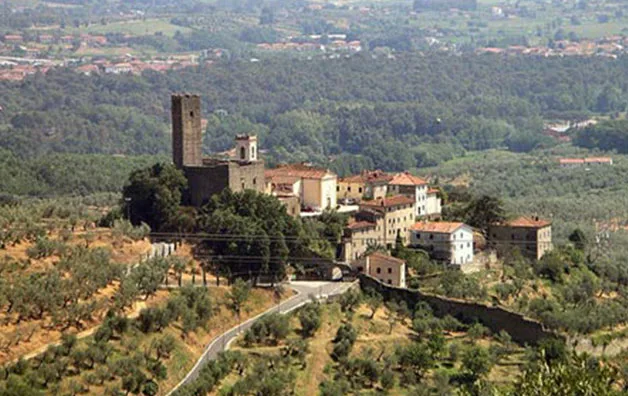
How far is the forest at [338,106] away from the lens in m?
120

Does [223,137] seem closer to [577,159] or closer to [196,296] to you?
[577,159]

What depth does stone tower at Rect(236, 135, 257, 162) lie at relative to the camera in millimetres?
54031

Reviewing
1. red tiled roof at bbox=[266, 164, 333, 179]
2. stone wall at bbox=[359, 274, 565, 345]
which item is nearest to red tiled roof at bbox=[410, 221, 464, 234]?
red tiled roof at bbox=[266, 164, 333, 179]

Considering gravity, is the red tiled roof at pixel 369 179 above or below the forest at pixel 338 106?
above

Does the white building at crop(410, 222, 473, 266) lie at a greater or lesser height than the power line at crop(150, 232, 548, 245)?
lesser

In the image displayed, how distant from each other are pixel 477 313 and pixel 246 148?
10545mm

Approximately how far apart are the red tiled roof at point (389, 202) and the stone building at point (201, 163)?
437 cm

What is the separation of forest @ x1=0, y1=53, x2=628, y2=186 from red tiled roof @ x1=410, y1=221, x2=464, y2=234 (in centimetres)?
4673

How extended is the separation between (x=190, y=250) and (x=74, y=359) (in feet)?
38.3

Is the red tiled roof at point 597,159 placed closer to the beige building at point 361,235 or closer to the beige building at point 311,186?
the beige building at point 311,186

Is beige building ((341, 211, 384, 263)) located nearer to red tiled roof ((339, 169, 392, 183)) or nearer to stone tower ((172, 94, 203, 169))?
red tiled roof ((339, 169, 392, 183))

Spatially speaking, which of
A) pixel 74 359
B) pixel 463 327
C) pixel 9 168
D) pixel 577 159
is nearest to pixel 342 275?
pixel 463 327

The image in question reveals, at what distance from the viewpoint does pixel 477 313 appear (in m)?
49.1

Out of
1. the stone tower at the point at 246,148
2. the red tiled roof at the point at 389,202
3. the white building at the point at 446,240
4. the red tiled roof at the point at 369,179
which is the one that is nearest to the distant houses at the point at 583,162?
the red tiled roof at the point at 369,179
